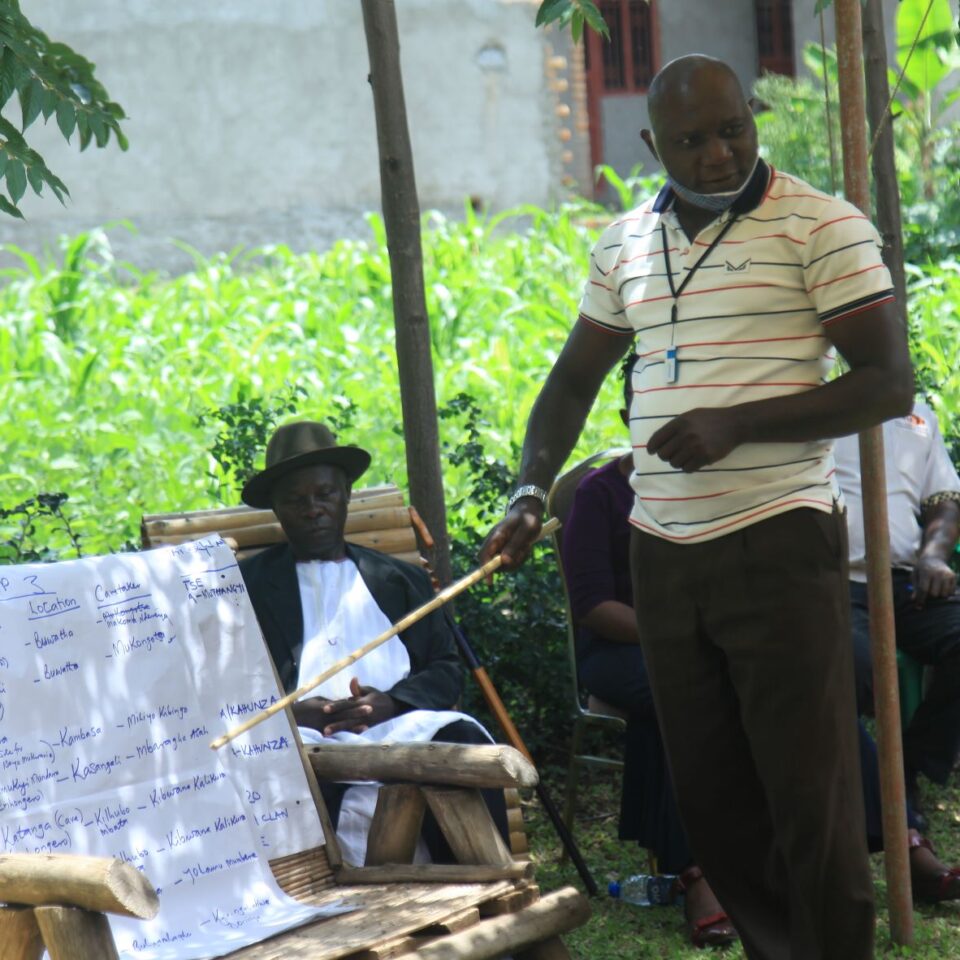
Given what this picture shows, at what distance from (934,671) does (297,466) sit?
85.6 inches

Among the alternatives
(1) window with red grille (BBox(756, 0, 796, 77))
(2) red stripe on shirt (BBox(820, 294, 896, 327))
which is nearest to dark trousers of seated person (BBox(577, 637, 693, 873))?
(2) red stripe on shirt (BBox(820, 294, 896, 327))

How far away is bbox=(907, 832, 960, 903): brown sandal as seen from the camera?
4.25 meters

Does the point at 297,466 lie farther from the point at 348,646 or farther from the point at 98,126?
the point at 98,126

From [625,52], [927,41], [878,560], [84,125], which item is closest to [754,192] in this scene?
[878,560]

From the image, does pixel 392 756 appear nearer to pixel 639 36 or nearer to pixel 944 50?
pixel 944 50

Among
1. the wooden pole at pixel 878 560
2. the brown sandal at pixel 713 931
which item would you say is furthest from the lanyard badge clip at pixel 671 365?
the brown sandal at pixel 713 931

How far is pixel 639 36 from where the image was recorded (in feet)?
55.4

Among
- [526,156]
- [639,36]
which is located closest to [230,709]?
[526,156]

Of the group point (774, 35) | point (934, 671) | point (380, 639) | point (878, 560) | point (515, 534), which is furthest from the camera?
point (774, 35)

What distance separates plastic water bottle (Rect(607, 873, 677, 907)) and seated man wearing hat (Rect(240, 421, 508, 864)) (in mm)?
794

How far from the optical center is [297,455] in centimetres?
446

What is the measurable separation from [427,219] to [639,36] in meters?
5.90

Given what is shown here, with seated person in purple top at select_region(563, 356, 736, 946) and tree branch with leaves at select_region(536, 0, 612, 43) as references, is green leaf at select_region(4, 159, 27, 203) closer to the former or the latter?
tree branch with leaves at select_region(536, 0, 612, 43)

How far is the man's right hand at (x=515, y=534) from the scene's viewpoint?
322 cm
